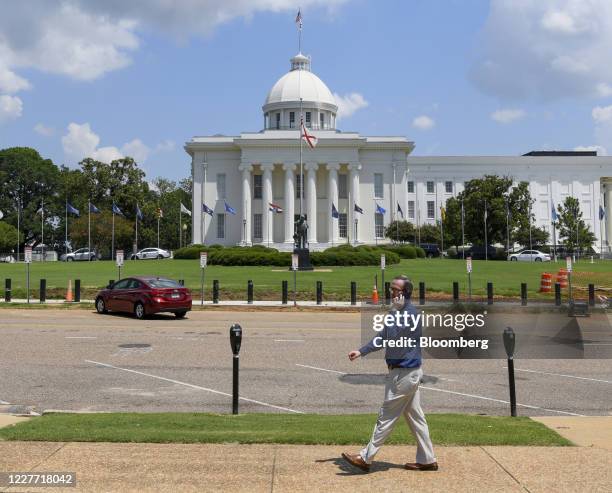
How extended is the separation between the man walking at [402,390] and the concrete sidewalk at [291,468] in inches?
6.0

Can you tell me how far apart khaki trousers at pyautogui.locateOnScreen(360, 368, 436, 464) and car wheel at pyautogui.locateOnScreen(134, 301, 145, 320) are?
687 inches

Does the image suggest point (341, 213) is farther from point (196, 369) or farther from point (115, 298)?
point (196, 369)

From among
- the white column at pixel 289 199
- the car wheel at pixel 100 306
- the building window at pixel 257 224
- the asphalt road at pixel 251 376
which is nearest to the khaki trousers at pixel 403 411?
the asphalt road at pixel 251 376

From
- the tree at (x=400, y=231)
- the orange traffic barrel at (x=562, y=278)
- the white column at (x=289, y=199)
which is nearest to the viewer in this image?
the orange traffic barrel at (x=562, y=278)

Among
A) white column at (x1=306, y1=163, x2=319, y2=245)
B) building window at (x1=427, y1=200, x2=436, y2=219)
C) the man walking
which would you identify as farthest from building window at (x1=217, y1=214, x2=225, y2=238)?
the man walking

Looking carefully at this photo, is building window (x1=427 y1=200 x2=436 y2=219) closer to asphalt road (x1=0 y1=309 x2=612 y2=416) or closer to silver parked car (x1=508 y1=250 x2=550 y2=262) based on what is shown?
silver parked car (x1=508 y1=250 x2=550 y2=262)

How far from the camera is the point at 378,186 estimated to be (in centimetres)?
8569

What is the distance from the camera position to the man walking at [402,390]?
587 centimetres

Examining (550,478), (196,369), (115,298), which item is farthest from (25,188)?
(550,478)

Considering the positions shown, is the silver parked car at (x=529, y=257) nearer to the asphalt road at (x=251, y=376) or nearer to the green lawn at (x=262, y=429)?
the asphalt road at (x=251, y=376)

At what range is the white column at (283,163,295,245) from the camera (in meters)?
81.8

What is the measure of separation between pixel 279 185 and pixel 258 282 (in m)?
50.9

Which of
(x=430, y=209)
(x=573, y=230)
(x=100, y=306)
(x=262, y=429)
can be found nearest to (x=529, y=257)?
(x=573, y=230)

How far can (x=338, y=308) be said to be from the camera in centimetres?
2645
